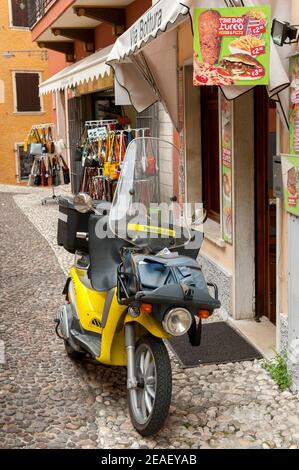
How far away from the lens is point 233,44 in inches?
163

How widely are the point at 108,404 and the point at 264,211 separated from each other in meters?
2.47

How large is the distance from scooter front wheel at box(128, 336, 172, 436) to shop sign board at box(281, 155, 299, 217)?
1.29 meters

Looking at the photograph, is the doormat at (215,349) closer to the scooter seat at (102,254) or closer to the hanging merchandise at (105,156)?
the scooter seat at (102,254)

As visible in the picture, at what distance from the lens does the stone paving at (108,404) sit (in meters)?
3.92

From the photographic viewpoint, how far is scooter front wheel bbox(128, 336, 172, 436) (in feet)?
12.3

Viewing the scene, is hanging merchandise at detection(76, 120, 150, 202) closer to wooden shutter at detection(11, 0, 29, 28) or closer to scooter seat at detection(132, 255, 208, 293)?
scooter seat at detection(132, 255, 208, 293)

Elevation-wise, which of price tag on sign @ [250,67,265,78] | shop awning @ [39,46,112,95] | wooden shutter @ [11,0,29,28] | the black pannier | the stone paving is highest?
wooden shutter @ [11,0,29,28]

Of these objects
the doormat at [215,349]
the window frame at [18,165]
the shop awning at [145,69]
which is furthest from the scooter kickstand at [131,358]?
the window frame at [18,165]

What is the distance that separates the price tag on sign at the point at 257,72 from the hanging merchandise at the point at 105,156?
210 inches

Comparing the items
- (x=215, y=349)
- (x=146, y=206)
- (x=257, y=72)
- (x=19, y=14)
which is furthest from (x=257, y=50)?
(x=19, y=14)

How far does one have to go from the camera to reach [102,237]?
4.50 meters

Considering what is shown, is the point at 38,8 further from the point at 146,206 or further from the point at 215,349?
the point at 146,206

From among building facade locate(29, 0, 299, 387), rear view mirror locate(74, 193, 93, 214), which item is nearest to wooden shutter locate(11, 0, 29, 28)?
building facade locate(29, 0, 299, 387)
